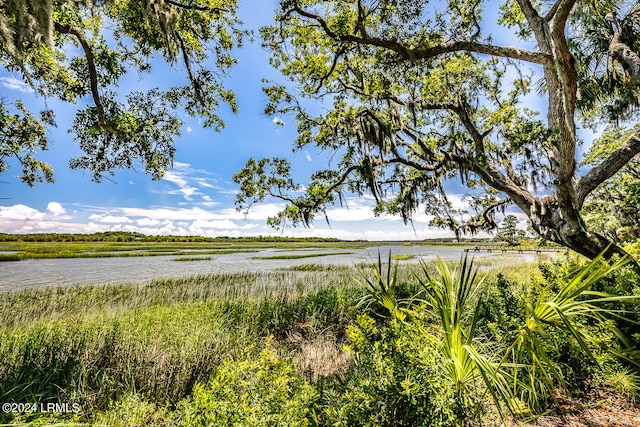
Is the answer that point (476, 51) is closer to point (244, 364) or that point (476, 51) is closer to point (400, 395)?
point (400, 395)

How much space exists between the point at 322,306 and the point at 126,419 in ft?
19.2

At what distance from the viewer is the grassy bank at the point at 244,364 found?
94.9 inches

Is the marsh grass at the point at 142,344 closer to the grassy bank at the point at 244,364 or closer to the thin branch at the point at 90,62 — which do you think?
the grassy bank at the point at 244,364

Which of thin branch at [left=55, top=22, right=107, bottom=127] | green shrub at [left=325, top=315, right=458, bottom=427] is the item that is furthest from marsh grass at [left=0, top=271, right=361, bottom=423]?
thin branch at [left=55, top=22, right=107, bottom=127]

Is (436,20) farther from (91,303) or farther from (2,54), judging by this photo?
(91,303)

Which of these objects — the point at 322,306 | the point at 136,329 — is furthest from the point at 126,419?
the point at 322,306

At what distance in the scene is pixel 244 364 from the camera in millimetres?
2402

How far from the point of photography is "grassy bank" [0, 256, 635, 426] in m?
2.41

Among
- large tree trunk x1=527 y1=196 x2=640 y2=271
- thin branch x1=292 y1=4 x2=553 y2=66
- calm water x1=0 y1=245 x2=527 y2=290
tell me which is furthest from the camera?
calm water x1=0 y1=245 x2=527 y2=290

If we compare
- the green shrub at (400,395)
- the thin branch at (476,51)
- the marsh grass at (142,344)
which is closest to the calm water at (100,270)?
the marsh grass at (142,344)

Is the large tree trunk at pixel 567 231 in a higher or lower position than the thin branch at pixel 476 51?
lower

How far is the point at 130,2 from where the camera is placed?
20.1 ft

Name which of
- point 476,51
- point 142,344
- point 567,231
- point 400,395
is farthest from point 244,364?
point 567,231

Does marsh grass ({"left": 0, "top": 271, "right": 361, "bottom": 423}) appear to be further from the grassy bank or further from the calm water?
the calm water
